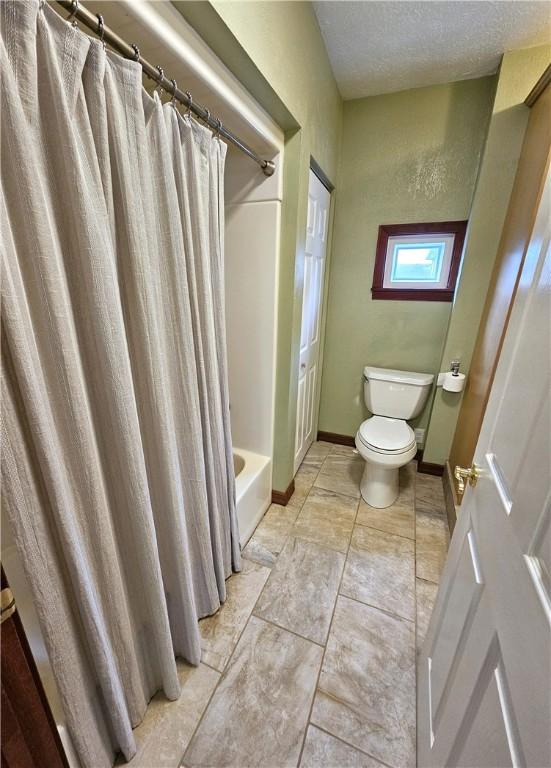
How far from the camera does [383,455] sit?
185 centimetres

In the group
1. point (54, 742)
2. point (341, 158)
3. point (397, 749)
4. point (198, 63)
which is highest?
point (341, 158)

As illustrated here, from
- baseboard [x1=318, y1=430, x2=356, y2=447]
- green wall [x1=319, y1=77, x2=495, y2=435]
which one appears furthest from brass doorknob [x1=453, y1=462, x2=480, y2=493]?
baseboard [x1=318, y1=430, x2=356, y2=447]

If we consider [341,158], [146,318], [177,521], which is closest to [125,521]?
[177,521]

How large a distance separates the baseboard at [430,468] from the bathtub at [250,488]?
4.06 feet

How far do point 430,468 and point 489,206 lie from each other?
178cm

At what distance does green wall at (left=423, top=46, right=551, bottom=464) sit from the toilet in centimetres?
18

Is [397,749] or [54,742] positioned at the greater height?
[54,742]

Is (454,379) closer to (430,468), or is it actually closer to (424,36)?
(430,468)

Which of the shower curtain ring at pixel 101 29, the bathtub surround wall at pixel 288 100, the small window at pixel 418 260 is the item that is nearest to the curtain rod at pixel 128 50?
the shower curtain ring at pixel 101 29

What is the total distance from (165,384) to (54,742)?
810mm

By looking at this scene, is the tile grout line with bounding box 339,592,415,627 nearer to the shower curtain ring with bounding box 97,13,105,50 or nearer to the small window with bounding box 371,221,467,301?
the small window with bounding box 371,221,467,301

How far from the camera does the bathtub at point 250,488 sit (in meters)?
1.62

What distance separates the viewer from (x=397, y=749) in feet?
3.14

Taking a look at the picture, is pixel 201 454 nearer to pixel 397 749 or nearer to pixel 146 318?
pixel 146 318
